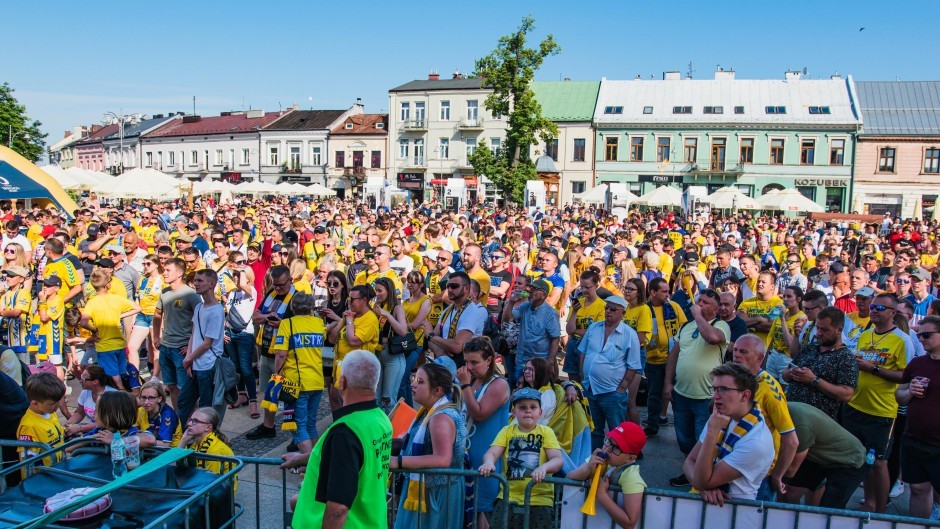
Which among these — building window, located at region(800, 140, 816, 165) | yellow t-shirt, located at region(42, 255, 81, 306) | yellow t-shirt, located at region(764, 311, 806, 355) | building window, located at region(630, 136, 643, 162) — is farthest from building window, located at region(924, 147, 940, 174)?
yellow t-shirt, located at region(42, 255, 81, 306)

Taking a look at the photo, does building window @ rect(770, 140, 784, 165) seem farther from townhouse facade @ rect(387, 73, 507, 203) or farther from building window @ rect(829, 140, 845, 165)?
townhouse facade @ rect(387, 73, 507, 203)

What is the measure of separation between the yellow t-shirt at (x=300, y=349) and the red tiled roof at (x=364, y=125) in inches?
1832

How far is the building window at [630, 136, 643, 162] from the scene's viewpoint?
4375cm

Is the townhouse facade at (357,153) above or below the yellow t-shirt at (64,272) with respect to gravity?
above

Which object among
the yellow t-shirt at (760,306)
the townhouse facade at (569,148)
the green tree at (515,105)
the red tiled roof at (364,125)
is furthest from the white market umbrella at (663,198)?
the red tiled roof at (364,125)

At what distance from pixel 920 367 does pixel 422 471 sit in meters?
3.54

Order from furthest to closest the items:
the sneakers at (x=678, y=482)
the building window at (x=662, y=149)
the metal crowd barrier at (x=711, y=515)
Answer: the building window at (x=662, y=149) → the sneakers at (x=678, y=482) → the metal crowd barrier at (x=711, y=515)

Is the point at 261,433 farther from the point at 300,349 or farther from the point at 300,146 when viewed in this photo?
the point at 300,146

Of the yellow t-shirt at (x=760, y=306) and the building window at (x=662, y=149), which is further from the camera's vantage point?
the building window at (x=662, y=149)

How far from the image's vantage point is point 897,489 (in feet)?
18.5

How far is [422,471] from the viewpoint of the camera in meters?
3.58

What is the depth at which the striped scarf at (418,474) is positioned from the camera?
12.1 feet

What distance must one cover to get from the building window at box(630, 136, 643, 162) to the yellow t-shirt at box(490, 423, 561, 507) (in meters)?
42.0

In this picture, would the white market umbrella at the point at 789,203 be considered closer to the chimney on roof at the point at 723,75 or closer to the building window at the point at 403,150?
the chimney on roof at the point at 723,75
